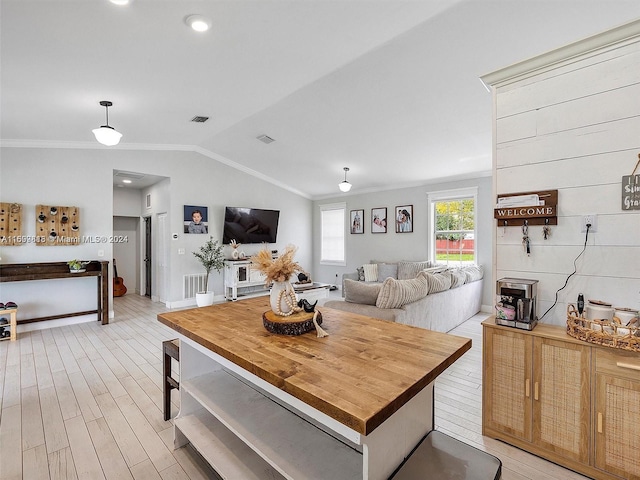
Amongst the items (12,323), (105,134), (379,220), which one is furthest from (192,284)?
(379,220)

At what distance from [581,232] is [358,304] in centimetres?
208

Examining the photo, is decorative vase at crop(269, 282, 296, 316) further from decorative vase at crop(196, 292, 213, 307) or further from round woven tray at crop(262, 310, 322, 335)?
decorative vase at crop(196, 292, 213, 307)

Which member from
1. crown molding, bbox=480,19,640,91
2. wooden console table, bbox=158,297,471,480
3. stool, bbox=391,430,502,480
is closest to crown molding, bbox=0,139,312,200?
Result: wooden console table, bbox=158,297,471,480

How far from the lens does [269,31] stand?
2.72 meters

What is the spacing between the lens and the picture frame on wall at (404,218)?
6.86m

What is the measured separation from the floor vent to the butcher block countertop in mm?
4724

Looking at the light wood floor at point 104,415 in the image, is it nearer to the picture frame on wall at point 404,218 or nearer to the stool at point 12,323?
the stool at point 12,323

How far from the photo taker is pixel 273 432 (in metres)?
1.48

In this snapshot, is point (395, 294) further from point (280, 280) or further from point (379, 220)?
point (379, 220)

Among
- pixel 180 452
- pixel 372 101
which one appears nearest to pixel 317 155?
pixel 372 101

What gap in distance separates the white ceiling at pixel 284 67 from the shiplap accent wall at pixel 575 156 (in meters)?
0.60

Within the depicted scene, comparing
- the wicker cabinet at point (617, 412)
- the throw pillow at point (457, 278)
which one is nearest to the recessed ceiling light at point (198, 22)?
the wicker cabinet at point (617, 412)

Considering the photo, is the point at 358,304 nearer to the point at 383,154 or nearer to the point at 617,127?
the point at 617,127

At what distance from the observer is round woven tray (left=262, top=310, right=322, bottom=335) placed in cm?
155
